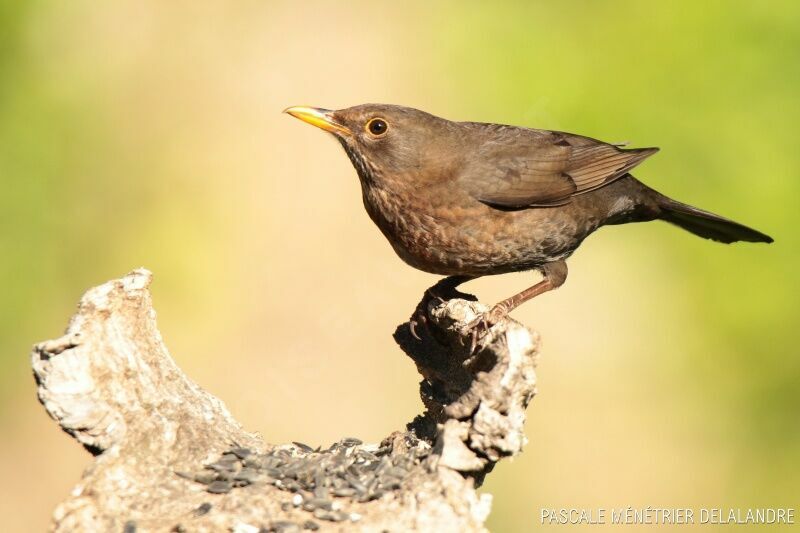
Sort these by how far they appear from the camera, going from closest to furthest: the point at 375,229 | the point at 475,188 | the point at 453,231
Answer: the point at 453,231, the point at 475,188, the point at 375,229

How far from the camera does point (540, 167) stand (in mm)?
6809

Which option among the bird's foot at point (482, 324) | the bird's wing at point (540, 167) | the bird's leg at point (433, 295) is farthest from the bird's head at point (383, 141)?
the bird's foot at point (482, 324)

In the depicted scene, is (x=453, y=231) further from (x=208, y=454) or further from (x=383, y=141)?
(x=208, y=454)

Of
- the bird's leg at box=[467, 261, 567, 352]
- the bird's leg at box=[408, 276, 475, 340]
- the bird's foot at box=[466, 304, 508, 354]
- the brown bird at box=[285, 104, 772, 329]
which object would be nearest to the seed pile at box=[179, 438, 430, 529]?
the bird's foot at box=[466, 304, 508, 354]

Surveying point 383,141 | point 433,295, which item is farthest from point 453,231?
point 383,141

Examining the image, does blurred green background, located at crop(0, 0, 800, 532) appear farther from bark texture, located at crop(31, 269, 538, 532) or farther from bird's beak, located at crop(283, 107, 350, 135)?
bark texture, located at crop(31, 269, 538, 532)

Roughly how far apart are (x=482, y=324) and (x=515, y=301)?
2.33 feet

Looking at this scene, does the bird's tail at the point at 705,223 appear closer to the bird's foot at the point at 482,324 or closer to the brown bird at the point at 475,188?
the brown bird at the point at 475,188

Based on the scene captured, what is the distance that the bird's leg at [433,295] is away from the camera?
19.5 ft

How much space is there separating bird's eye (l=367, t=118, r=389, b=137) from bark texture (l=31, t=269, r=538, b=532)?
2.03 metres

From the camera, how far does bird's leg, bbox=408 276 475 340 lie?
5.93 metres

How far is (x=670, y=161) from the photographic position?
32.5 ft

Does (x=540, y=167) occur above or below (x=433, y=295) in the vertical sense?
above

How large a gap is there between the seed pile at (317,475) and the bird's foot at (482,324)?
61cm
